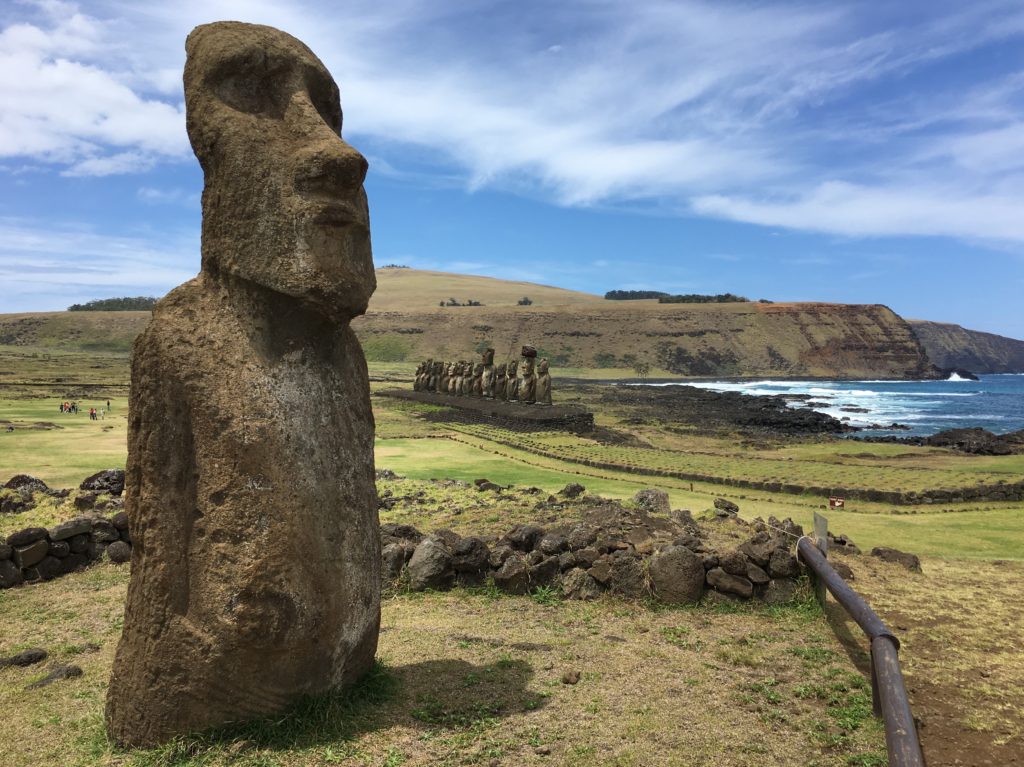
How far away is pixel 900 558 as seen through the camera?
408 inches

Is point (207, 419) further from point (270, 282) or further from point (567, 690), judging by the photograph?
point (567, 690)

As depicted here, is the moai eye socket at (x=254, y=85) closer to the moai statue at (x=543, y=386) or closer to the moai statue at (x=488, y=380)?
the moai statue at (x=543, y=386)

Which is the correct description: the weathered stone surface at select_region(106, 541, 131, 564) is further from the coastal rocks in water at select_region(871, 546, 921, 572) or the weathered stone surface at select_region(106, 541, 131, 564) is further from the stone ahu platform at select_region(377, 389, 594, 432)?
the stone ahu platform at select_region(377, 389, 594, 432)

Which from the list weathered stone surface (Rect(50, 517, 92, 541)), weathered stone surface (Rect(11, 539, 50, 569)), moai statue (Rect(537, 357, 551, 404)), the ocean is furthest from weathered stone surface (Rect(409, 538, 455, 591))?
the ocean

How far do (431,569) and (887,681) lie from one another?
509 cm

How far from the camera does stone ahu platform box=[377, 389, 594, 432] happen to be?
31312 millimetres

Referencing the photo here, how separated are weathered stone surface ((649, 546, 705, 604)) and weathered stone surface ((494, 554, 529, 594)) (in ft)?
4.64

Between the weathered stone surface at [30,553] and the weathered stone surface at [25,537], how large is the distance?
0.13ft

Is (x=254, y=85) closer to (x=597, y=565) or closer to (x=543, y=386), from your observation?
(x=597, y=565)

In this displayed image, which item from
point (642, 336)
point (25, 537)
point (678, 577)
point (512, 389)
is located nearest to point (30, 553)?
point (25, 537)

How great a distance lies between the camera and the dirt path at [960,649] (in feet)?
17.3

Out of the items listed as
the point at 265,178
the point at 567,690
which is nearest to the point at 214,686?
the point at 567,690

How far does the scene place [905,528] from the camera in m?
14.4

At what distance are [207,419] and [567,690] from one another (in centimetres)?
332
